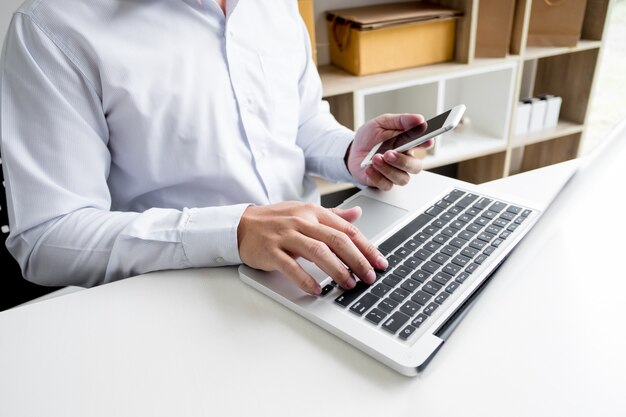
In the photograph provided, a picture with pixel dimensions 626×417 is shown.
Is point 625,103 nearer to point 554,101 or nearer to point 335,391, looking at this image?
point 554,101

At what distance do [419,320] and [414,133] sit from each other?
367 mm

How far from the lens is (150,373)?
45 cm

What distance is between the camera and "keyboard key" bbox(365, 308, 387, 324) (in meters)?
0.47

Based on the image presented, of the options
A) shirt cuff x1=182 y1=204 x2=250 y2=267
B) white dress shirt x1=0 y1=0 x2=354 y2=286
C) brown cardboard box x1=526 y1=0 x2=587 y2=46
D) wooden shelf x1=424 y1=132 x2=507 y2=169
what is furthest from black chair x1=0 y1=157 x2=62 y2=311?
brown cardboard box x1=526 y1=0 x2=587 y2=46

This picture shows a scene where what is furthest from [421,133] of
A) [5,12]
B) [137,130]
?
[5,12]

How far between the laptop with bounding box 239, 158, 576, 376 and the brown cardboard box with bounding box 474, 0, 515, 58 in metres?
1.14

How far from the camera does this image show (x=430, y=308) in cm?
48

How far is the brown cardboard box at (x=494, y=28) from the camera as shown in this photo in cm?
164

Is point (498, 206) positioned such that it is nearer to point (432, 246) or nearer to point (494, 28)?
point (432, 246)

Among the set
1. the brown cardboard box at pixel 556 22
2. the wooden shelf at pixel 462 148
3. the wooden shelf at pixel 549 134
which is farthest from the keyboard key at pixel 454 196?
the brown cardboard box at pixel 556 22

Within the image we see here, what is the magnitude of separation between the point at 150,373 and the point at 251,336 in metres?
0.11

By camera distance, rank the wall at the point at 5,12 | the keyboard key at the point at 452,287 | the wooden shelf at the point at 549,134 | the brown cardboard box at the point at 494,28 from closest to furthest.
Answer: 1. the keyboard key at the point at 452,287
2. the wall at the point at 5,12
3. the brown cardboard box at the point at 494,28
4. the wooden shelf at the point at 549,134

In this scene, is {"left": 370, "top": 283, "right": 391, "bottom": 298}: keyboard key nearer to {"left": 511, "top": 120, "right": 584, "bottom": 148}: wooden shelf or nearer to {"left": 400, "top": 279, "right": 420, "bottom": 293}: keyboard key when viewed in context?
{"left": 400, "top": 279, "right": 420, "bottom": 293}: keyboard key

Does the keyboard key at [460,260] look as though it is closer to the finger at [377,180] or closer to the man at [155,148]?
the man at [155,148]
